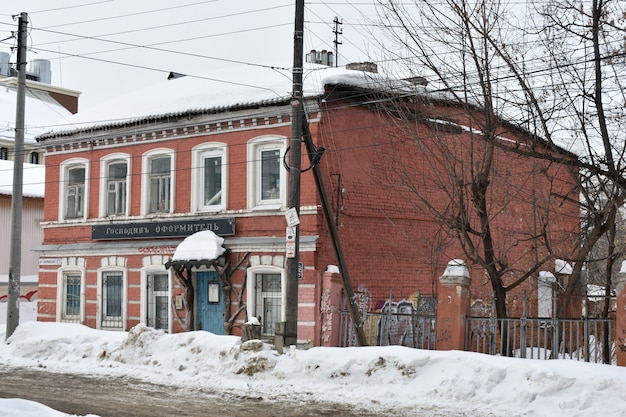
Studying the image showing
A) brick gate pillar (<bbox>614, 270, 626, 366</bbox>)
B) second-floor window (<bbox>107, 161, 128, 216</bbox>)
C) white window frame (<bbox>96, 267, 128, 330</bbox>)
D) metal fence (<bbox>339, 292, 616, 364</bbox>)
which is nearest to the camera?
brick gate pillar (<bbox>614, 270, 626, 366</bbox>)

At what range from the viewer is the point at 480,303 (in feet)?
72.9

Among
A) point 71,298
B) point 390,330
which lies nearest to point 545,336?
point 390,330

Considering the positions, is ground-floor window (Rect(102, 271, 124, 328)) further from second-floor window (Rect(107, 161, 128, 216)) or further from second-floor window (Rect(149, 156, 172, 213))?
second-floor window (Rect(149, 156, 172, 213))

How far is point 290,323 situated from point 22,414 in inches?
329

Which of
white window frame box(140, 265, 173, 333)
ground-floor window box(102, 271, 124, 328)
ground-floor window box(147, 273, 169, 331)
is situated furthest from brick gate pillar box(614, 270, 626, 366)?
ground-floor window box(102, 271, 124, 328)

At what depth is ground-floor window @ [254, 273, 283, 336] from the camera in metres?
19.9

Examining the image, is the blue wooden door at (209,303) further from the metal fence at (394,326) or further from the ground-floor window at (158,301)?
the metal fence at (394,326)

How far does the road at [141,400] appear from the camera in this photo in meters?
11.9

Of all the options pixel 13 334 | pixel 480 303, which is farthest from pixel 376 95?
pixel 13 334

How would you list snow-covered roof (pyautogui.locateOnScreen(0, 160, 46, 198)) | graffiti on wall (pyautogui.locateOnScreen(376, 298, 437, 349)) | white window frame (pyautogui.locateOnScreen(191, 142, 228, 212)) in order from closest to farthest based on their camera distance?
1. graffiti on wall (pyautogui.locateOnScreen(376, 298, 437, 349))
2. white window frame (pyautogui.locateOnScreen(191, 142, 228, 212))
3. snow-covered roof (pyautogui.locateOnScreen(0, 160, 46, 198))

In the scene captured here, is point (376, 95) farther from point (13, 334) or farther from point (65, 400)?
point (13, 334)

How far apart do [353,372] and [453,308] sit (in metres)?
2.52

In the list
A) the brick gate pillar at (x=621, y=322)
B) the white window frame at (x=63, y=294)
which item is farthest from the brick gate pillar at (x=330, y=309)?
the white window frame at (x=63, y=294)

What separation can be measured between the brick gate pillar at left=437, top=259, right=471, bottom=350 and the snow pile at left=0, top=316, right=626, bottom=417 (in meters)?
1.41
